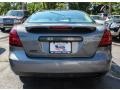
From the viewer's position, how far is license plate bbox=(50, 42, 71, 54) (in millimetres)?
5184

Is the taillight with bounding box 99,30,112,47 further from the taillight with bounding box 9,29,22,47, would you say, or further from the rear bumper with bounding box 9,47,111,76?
the taillight with bounding box 9,29,22,47

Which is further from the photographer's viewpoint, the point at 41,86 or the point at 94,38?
the point at 41,86

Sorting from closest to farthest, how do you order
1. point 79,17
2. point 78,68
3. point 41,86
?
point 78,68 < point 41,86 < point 79,17

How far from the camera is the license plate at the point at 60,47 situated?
204 inches

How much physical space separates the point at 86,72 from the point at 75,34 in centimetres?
60

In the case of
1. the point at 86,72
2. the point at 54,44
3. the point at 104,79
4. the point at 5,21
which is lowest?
the point at 5,21

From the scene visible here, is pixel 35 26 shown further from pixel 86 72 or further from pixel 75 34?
pixel 86 72

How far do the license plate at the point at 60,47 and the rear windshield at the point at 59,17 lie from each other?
0.88 m

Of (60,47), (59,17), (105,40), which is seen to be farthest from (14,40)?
(105,40)

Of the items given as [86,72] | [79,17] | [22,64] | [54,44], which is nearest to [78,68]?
[86,72]

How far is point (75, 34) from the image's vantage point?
5.21 metres

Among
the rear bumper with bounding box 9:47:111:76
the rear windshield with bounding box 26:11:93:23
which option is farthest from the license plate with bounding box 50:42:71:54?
the rear windshield with bounding box 26:11:93:23

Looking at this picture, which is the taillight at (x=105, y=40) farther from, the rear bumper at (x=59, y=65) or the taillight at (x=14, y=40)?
the taillight at (x=14, y=40)

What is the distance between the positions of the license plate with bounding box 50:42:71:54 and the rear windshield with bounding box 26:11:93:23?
0.88 m
